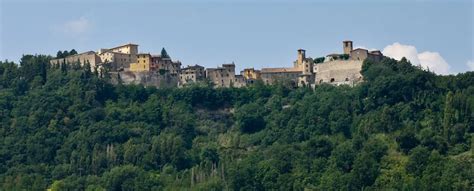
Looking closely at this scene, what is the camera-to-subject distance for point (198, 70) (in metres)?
94.4

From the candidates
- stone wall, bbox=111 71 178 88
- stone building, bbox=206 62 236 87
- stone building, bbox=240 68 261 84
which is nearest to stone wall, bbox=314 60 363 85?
stone building, bbox=240 68 261 84

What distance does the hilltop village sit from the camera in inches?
3580

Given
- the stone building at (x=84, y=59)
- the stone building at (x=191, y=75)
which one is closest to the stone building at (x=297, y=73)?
the stone building at (x=191, y=75)

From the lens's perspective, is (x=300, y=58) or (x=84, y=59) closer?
(x=84, y=59)

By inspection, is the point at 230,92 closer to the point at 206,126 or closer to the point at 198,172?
the point at 206,126

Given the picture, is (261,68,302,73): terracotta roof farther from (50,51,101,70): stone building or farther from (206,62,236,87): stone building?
(50,51,101,70): stone building

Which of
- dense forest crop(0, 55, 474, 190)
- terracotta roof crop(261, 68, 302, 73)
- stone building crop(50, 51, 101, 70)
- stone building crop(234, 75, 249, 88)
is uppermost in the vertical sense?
stone building crop(50, 51, 101, 70)

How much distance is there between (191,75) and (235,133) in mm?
9375

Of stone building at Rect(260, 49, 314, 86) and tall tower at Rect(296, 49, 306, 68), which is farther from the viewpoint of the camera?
tall tower at Rect(296, 49, 306, 68)

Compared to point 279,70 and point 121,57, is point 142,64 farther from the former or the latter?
point 279,70

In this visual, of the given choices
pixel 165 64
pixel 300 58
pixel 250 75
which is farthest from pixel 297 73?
pixel 165 64

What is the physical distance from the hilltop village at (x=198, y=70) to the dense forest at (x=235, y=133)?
224cm

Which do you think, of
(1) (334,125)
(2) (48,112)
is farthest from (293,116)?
(2) (48,112)

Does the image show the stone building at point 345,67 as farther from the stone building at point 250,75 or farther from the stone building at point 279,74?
the stone building at point 250,75
